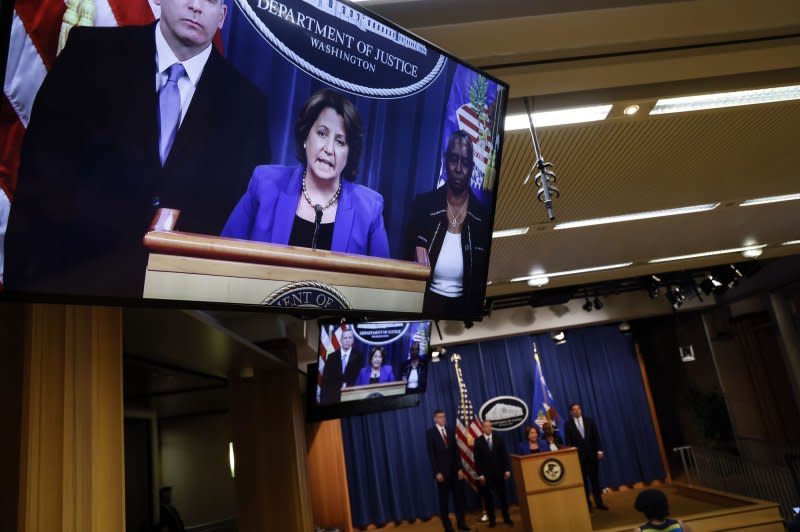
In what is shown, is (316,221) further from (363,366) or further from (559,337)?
(559,337)

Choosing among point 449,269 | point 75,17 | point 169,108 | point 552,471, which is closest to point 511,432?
point 552,471

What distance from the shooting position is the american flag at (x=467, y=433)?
9.35 m

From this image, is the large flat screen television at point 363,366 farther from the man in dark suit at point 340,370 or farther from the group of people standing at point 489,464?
the group of people standing at point 489,464

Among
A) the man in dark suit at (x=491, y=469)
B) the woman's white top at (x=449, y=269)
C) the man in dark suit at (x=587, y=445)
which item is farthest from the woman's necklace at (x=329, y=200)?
the man in dark suit at (x=587, y=445)

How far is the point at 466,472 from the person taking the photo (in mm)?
9375

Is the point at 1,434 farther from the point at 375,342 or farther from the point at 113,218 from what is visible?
the point at 375,342

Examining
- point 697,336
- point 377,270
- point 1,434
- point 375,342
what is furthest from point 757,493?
point 1,434

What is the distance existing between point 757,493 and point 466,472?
426 centimetres

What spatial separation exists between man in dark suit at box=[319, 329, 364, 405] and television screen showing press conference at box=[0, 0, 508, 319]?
351 cm

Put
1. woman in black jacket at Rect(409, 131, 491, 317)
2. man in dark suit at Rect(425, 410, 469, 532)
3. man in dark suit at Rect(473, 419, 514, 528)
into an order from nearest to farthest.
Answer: woman in black jacket at Rect(409, 131, 491, 317)
man in dark suit at Rect(473, 419, 514, 528)
man in dark suit at Rect(425, 410, 469, 532)

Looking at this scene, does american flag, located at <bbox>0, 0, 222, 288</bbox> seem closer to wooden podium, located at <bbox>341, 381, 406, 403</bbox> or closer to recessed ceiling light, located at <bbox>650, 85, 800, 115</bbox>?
recessed ceiling light, located at <bbox>650, 85, 800, 115</bbox>

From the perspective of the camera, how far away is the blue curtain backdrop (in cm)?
1027

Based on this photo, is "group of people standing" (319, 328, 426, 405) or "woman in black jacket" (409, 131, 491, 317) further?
"group of people standing" (319, 328, 426, 405)

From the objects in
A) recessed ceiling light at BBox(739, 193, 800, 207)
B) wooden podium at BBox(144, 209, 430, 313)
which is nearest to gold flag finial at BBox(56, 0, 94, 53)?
wooden podium at BBox(144, 209, 430, 313)
